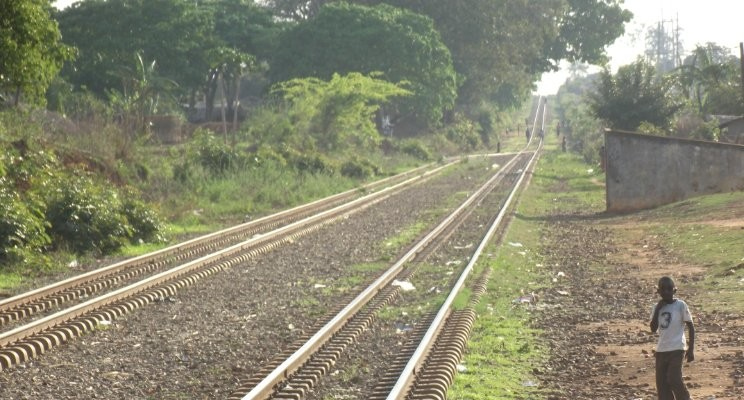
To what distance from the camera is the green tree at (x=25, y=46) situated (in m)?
16.8

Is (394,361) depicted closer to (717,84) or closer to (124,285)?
(124,285)

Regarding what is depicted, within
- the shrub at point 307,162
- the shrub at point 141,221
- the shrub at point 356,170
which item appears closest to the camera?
the shrub at point 141,221

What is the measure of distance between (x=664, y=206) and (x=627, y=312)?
14.5m

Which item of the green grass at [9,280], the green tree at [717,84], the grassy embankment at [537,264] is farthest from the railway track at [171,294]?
the green tree at [717,84]

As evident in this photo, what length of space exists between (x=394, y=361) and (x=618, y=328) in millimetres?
3242

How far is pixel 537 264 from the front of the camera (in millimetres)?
17625

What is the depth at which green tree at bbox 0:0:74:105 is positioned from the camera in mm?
16828

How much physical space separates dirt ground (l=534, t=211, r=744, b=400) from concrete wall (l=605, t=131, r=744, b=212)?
22.8 feet

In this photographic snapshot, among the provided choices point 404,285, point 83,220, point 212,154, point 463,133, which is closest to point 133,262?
point 83,220

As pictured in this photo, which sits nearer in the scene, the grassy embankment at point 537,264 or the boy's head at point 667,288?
the boy's head at point 667,288

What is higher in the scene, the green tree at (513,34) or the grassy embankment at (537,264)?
the green tree at (513,34)

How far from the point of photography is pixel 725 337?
1067cm

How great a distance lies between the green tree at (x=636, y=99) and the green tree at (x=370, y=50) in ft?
63.0

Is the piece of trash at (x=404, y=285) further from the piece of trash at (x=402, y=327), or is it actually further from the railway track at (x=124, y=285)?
the railway track at (x=124, y=285)
